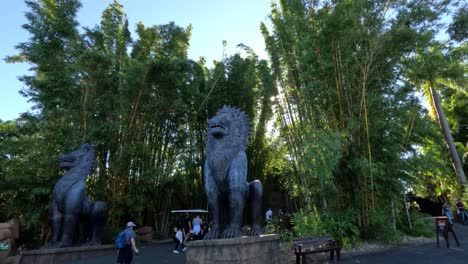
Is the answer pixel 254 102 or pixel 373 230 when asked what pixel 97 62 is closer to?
pixel 254 102

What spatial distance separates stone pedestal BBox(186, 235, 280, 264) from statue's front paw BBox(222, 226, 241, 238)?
0.19 metres

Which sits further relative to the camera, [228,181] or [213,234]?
[228,181]

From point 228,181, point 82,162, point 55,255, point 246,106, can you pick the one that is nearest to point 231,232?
point 228,181

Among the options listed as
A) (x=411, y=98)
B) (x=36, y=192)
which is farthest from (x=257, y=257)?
(x=36, y=192)

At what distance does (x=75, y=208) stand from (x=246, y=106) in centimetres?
517

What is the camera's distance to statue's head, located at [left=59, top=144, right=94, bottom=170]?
20.3 feet

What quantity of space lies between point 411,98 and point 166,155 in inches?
254

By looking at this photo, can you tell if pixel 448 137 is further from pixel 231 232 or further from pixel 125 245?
pixel 125 245

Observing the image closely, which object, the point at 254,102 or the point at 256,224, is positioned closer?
the point at 256,224

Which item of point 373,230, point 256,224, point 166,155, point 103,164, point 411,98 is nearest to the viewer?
point 256,224

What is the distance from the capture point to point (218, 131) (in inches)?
159

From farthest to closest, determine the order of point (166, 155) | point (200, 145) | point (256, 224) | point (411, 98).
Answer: point (200, 145) → point (166, 155) → point (411, 98) → point (256, 224)

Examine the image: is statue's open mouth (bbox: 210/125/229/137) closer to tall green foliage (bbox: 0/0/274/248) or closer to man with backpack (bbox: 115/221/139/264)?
man with backpack (bbox: 115/221/139/264)

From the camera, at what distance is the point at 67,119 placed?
7.04 metres
